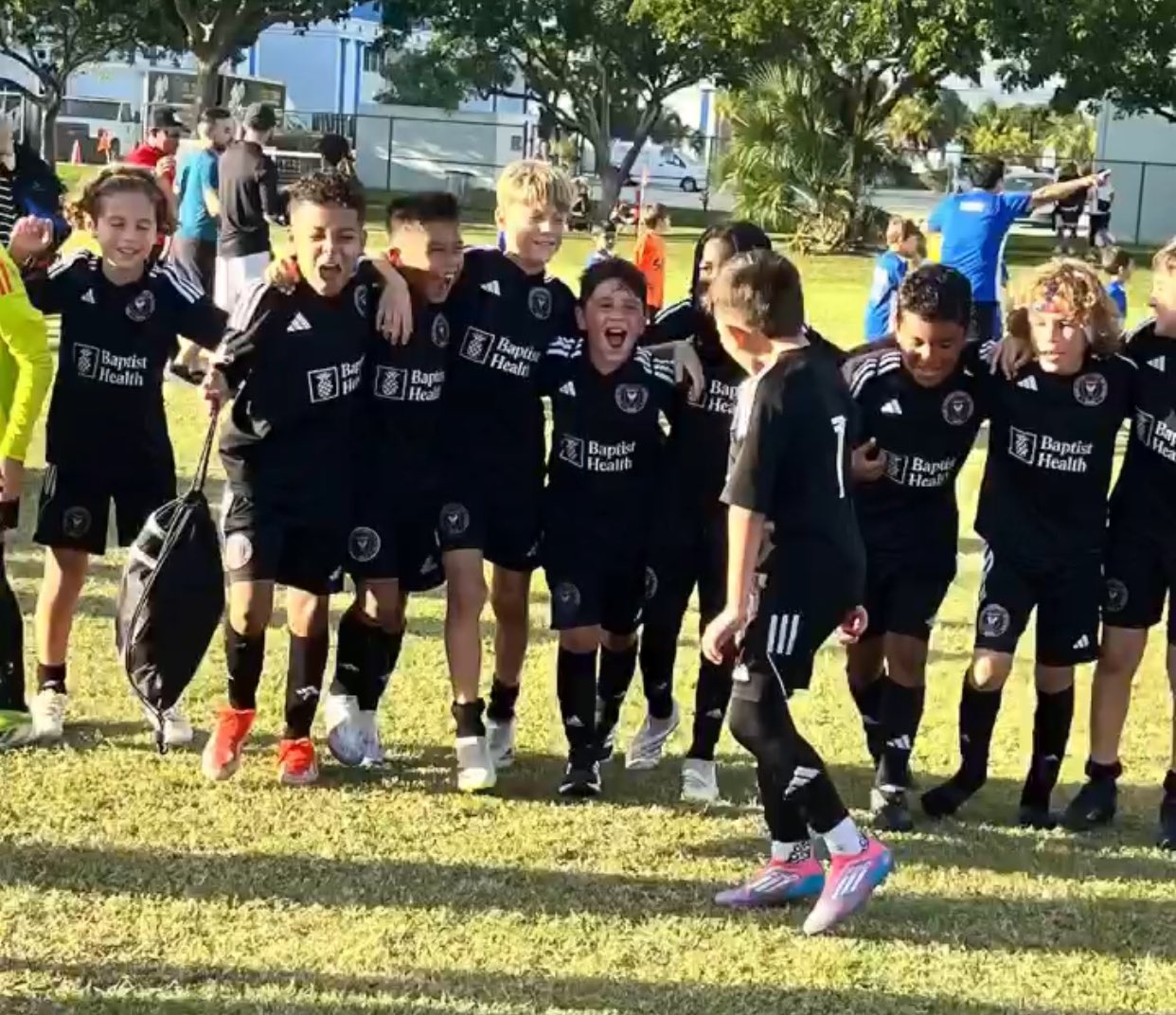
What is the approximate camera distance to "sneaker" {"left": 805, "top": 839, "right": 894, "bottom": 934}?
4.36 meters

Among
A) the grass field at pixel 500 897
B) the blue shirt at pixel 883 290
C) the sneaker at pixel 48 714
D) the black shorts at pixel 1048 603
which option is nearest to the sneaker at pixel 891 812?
the grass field at pixel 500 897

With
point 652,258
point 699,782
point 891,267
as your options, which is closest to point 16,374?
point 699,782

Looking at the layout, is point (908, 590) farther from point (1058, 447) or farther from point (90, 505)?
point (90, 505)

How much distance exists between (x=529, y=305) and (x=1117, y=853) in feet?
7.71

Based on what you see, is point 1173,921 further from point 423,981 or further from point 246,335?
point 246,335

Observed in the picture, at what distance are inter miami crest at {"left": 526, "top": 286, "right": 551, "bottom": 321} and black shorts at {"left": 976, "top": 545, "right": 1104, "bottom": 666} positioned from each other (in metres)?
1.51

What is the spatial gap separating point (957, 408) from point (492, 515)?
141 centimetres

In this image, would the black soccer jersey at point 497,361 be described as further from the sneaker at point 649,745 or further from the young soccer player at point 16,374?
the young soccer player at point 16,374

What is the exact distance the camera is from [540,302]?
17.3ft

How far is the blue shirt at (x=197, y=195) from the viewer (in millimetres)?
14250

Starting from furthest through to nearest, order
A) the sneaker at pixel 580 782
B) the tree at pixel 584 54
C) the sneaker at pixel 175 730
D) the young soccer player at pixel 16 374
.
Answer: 1. the tree at pixel 584 54
2. the sneaker at pixel 175 730
3. the sneaker at pixel 580 782
4. the young soccer player at pixel 16 374

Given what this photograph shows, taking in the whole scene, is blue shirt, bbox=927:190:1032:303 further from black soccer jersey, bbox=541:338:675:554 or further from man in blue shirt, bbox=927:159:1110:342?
black soccer jersey, bbox=541:338:675:554

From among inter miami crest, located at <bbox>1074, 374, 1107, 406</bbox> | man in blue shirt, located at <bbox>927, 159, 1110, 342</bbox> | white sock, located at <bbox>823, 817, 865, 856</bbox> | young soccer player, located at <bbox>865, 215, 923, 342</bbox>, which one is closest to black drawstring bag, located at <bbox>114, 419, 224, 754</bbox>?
white sock, located at <bbox>823, 817, 865, 856</bbox>

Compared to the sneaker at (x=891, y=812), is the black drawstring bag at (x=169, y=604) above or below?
above
